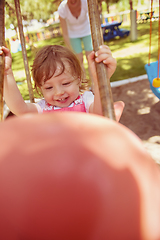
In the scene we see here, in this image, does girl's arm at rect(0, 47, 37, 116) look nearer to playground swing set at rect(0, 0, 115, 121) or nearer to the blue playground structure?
playground swing set at rect(0, 0, 115, 121)

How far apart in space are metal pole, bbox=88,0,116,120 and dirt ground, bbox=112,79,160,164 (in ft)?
4.59

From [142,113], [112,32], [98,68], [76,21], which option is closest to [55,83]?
[98,68]

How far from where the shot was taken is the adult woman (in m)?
2.91

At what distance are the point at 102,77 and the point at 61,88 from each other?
1.84ft

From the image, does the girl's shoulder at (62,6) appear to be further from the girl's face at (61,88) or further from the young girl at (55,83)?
the girl's face at (61,88)

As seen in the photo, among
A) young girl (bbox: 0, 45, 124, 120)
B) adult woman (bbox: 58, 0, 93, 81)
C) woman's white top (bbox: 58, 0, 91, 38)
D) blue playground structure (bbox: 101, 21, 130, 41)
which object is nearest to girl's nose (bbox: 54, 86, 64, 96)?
young girl (bbox: 0, 45, 124, 120)

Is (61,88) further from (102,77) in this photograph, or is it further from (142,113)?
(142,113)

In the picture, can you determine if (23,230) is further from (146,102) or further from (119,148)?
(146,102)

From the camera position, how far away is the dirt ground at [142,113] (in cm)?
231

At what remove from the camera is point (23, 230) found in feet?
1.24

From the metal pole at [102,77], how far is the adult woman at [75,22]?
2.12 m

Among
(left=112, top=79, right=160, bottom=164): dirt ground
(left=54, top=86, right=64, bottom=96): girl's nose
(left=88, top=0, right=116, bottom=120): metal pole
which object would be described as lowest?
(left=112, top=79, right=160, bottom=164): dirt ground

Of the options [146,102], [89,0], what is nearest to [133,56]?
[146,102]

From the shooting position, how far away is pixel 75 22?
120 inches
